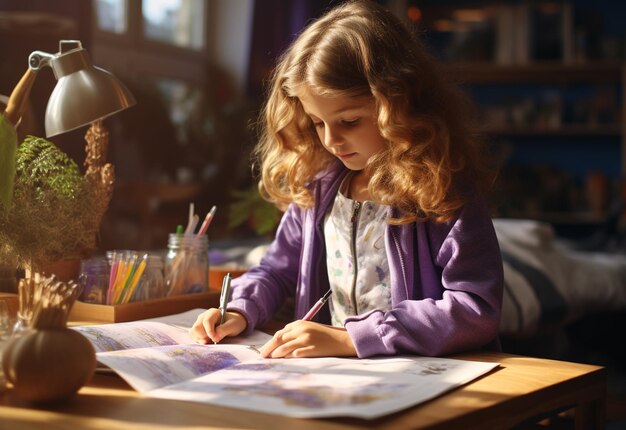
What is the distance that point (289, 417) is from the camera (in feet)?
2.65

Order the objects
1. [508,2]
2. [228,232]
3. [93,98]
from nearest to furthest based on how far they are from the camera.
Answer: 1. [93,98]
2. [228,232]
3. [508,2]

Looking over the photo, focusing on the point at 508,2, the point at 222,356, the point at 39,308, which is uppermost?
the point at 508,2

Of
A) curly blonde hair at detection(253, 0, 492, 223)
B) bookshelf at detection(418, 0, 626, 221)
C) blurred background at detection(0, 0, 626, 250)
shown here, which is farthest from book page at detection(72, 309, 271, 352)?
bookshelf at detection(418, 0, 626, 221)

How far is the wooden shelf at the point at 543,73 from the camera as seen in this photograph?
493 cm

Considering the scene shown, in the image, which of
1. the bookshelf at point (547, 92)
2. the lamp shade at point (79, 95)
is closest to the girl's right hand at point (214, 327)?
the lamp shade at point (79, 95)

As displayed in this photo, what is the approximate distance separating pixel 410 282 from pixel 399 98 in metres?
0.28

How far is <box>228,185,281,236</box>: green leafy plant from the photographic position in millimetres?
1896

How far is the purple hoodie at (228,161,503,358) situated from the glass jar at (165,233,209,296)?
0.09m

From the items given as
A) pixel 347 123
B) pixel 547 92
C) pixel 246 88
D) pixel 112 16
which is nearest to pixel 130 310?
pixel 347 123

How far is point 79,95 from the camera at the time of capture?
126 cm

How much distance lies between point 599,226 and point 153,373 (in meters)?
4.45

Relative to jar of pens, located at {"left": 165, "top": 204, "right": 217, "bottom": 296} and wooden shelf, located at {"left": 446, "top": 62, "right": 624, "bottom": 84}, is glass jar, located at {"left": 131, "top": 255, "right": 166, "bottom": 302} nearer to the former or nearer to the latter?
jar of pens, located at {"left": 165, "top": 204, "right": 217, "bottom": 296}

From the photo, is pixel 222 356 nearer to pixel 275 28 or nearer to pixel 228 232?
pixel 228 232

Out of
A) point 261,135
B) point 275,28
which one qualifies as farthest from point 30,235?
point 275,28
